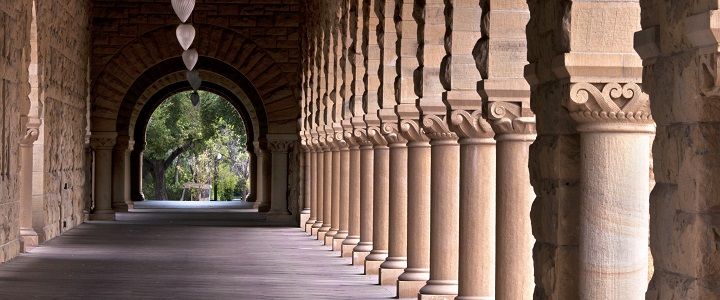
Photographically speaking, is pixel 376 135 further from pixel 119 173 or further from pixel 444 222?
pixel 119 173

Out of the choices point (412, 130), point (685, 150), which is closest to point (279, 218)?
point (412, 130)

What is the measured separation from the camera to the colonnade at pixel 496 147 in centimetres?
480

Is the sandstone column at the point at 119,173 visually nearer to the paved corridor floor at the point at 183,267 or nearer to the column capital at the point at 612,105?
the paved corridor floor at the point at 183,267

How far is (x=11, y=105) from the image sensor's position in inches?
500

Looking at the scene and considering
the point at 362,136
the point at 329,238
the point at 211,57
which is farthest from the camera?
the point at 211,57

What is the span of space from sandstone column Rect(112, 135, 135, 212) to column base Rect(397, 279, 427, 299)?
16687mm

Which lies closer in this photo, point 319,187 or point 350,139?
point 350,139

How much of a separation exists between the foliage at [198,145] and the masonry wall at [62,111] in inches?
947

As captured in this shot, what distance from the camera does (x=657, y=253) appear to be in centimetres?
368

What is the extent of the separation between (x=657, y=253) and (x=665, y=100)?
458 millimetres

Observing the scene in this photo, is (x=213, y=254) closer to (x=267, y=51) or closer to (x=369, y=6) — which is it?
(x=369, y=6)

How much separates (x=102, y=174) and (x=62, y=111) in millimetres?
4983

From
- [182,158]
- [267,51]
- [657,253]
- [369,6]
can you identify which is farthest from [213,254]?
[182,158]

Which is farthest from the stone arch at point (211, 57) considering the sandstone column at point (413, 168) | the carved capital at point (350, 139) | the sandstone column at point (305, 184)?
the sandstone column at point (413, 168)
